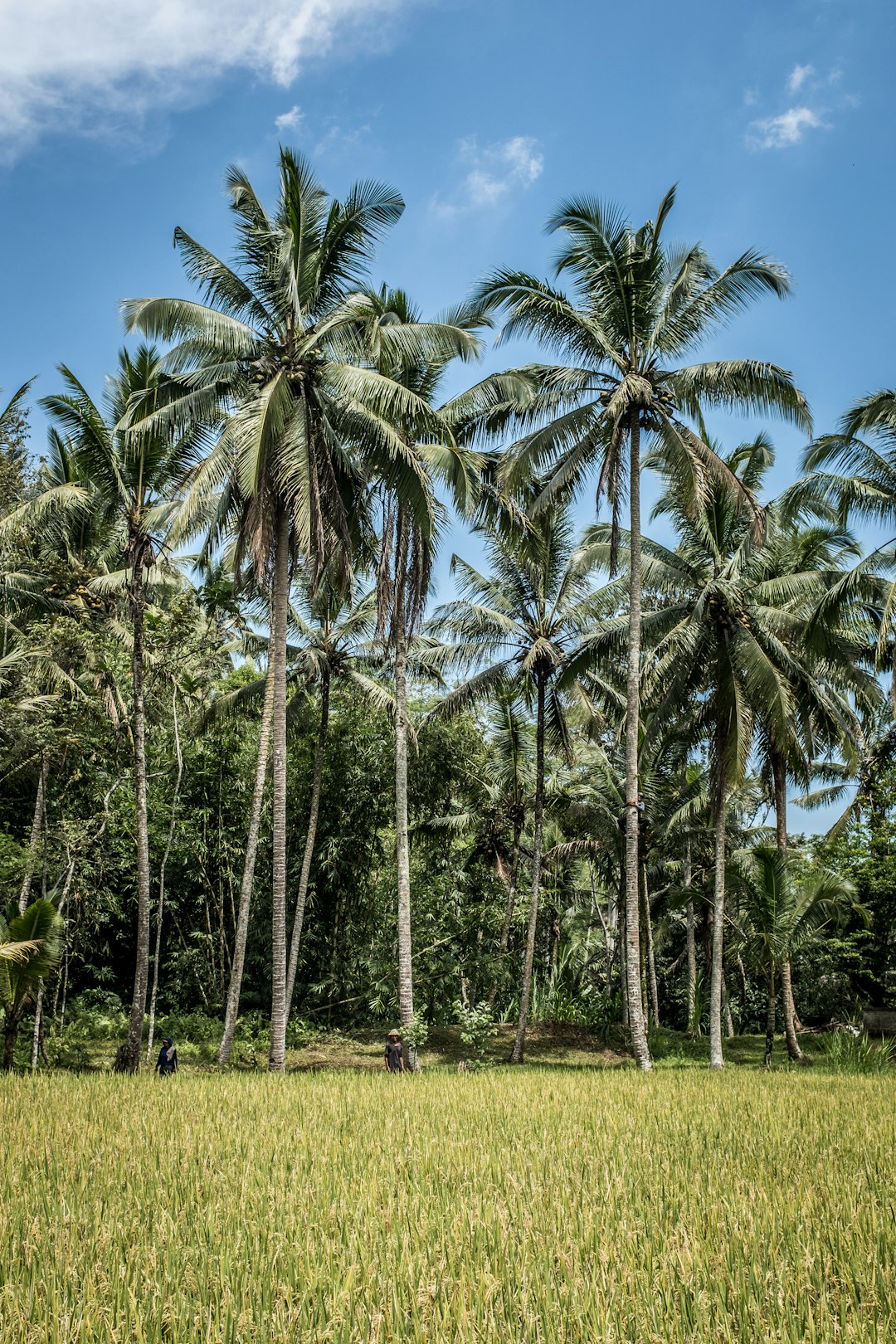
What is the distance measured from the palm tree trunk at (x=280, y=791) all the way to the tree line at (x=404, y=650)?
70 millimetres

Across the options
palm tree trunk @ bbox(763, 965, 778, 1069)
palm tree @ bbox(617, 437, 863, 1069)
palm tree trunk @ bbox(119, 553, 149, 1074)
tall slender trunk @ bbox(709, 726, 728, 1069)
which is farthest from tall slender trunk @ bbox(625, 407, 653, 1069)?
palm tree trunk @ bbox(119, 553, 149, 1074)

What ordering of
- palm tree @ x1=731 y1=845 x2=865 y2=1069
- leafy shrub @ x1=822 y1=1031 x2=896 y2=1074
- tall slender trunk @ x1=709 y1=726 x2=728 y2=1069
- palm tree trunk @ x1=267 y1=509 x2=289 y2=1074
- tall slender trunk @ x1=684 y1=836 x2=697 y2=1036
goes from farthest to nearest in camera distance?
tall slender trunk @ x1=684 y1=836 x2=697 y2=1036, palm tree @ x1=731 y1=845 x2=865 y2=1069, tall slender trunk @ x1=709 y1=726 x2=728 y2=1069, leafy shrub @ x1=822 y1=1031 x2=896 y2=1074, palm tree trunk @ x1=267 y1=509 x2=289 y2=1074

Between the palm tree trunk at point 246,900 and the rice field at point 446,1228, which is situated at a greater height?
the palm tree trunk at point 246,900

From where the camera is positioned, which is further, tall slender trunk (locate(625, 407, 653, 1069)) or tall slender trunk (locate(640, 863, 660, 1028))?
tall slender trunk (locate(640, 863, 660, 1028))

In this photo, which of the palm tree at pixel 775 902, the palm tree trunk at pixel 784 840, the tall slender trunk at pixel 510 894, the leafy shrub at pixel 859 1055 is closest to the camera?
the leafy shrub at pixel 859 1055

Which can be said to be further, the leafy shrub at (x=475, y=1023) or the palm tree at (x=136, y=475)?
the leafy shrub at (x=475, y=1023)

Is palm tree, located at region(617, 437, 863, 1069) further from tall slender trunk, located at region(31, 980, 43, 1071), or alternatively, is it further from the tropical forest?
tall slender trunk, located at region(31, 980, 43, 1071)

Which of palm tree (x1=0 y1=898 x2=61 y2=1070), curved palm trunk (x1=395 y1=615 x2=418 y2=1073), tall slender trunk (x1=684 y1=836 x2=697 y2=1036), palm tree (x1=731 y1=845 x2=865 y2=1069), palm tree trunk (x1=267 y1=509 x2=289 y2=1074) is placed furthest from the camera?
tall slender trunk (x1=684 y1=836 x2=697 y2=1036)

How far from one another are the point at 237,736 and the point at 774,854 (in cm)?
1353

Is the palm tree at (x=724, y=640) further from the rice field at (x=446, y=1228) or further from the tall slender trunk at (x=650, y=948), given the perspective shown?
the rice field at (x=446, y=1228)

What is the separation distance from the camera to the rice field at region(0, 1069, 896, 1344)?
387 centimetres

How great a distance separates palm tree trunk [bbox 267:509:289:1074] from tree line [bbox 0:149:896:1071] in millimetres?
70

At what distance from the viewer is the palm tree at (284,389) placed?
49.2ft

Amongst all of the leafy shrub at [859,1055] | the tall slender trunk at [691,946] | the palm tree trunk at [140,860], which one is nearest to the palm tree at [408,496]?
the palm tree trunk at [140,860]
